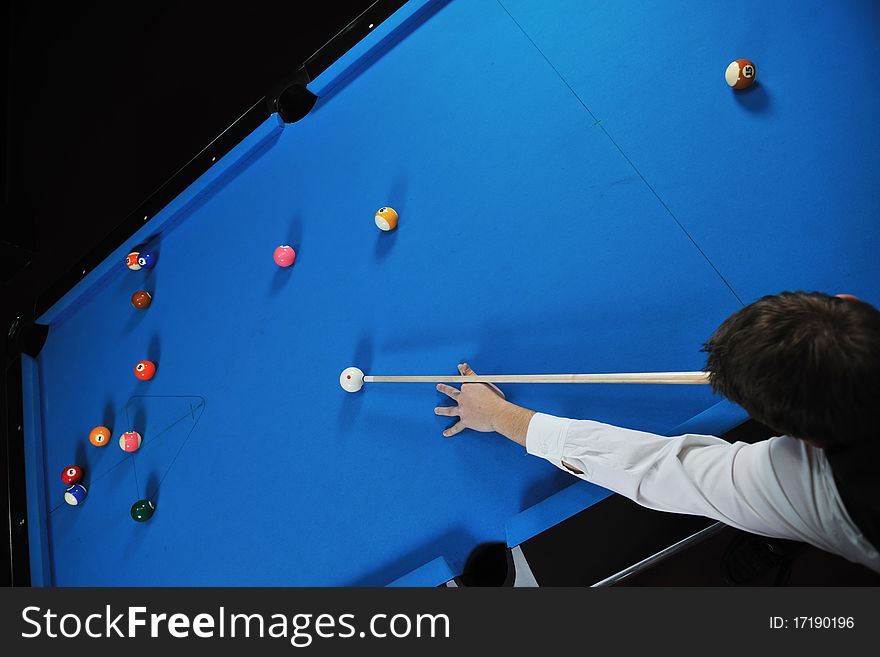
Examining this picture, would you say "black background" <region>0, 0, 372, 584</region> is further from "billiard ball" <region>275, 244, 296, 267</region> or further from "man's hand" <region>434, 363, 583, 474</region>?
"man's hand" <region>434, 363, 583, 474</region>

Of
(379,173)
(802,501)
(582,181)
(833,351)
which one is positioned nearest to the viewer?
(833,351)

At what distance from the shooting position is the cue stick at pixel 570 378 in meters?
1.38

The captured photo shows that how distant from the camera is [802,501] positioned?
3.73 feet

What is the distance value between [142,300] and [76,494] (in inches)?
28.2

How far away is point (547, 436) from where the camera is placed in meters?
1.48

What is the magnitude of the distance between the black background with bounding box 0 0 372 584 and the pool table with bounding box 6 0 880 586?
3.71 ft

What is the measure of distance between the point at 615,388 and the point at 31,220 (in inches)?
129

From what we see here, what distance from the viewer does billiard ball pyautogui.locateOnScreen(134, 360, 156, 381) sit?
2.09 meters

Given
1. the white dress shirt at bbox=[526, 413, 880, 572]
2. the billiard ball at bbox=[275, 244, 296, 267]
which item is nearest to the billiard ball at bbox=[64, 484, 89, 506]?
the billiard ball at bbox=[275, 244, 296, 267]

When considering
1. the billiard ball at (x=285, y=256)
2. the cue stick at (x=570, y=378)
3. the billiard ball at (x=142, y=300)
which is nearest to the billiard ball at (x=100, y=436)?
the billiard ball at (x=142, y=300)

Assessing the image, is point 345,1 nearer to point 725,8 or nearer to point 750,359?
point 725,8

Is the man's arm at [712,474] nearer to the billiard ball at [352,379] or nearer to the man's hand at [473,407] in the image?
the man's hand at [473,407]
